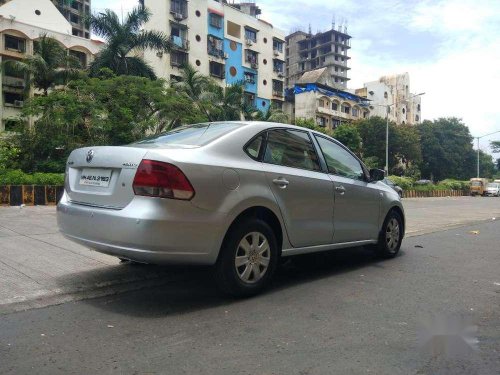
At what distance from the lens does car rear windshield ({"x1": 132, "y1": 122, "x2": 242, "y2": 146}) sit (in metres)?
4.28

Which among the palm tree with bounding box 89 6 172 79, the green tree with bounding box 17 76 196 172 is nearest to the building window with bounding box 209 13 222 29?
the palm tree with bounding box 89 6 172 79

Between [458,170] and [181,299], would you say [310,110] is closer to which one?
[458,170]

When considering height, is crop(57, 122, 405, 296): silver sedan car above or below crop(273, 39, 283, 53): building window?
below

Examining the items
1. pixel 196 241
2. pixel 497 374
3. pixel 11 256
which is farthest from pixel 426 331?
pixel 11 256

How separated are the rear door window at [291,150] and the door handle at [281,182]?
0.20 m

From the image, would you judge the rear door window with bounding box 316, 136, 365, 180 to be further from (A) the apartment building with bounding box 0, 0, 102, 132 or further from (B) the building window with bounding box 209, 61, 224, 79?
(B) the building window with bounding box 209, 61, 224, 79

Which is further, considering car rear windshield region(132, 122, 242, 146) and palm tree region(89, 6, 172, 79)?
palm tree region(89, 6, 172, 79)

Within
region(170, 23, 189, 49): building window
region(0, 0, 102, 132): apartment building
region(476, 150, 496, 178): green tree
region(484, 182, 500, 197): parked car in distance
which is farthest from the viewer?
region(476, 150, 496, 178): green tree

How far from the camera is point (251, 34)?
57.4 metres

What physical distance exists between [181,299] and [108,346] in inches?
45.3

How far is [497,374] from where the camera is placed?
274 cm

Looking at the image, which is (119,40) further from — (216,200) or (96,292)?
(216,200)

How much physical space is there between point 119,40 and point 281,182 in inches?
1102

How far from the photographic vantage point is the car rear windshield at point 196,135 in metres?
4.28
